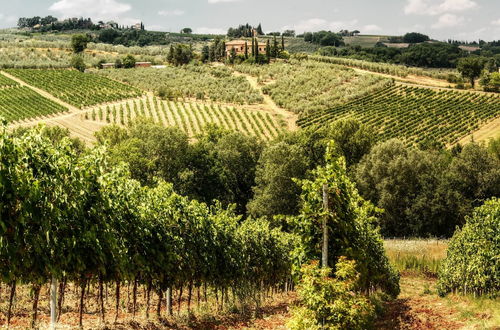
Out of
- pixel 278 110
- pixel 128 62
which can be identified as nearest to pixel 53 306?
pixel 278 110

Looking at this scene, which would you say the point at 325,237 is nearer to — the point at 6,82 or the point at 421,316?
the point at 421,316

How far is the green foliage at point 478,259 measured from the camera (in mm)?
19641

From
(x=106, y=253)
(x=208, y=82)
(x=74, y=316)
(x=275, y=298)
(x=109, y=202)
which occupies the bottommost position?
(x=275, y=298)

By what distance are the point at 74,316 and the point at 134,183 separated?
503 cm

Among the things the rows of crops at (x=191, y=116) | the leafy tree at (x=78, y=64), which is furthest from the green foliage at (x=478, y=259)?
the leafy tree at (x=78, y=64)

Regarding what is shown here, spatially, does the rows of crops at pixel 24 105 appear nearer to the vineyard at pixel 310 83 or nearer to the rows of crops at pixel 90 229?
the vineyard at pixel 310 83

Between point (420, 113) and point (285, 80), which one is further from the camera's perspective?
point (285, 80)

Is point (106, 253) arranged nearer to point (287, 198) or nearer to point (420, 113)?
point (287, 198)

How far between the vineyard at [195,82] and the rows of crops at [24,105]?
25.3 metres

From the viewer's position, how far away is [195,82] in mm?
116812

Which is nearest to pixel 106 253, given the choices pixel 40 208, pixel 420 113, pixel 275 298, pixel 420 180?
pixel 40 208

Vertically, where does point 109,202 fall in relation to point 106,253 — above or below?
above

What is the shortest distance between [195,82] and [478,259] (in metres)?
103

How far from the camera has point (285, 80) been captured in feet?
399
